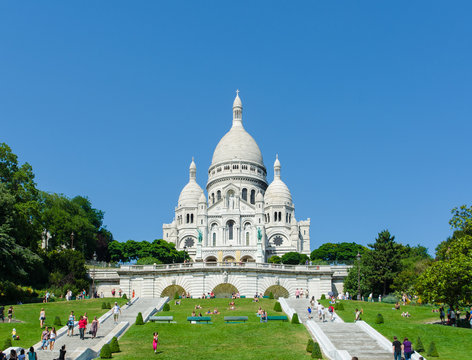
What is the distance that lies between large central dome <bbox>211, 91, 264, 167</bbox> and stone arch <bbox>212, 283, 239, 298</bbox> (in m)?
69.2

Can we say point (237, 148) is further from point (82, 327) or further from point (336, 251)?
point (82, 327)

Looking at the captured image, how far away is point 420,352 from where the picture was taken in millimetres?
28312

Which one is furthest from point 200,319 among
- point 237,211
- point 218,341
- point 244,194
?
point 244,194

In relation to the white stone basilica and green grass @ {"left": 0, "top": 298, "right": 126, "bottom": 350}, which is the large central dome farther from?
green grass @ {"left": 0, "top": 298, "right": 126, "bottom": 350}

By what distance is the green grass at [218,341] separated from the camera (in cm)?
2802

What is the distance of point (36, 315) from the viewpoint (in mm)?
40125

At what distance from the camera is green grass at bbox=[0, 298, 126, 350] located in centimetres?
3195

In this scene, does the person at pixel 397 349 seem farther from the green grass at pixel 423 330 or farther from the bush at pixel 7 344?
the bush at pixel 7 344

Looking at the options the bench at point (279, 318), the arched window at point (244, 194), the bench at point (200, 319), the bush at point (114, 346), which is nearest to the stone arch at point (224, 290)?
the bench at point (279, 318)

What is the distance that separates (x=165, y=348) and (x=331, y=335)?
9043 millimetres

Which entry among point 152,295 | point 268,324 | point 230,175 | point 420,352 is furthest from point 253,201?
point 420,352

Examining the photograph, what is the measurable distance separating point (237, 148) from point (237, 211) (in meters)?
19.8

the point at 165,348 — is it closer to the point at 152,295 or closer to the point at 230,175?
the point at 152,295

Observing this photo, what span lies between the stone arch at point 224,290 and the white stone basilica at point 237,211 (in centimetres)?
3763
